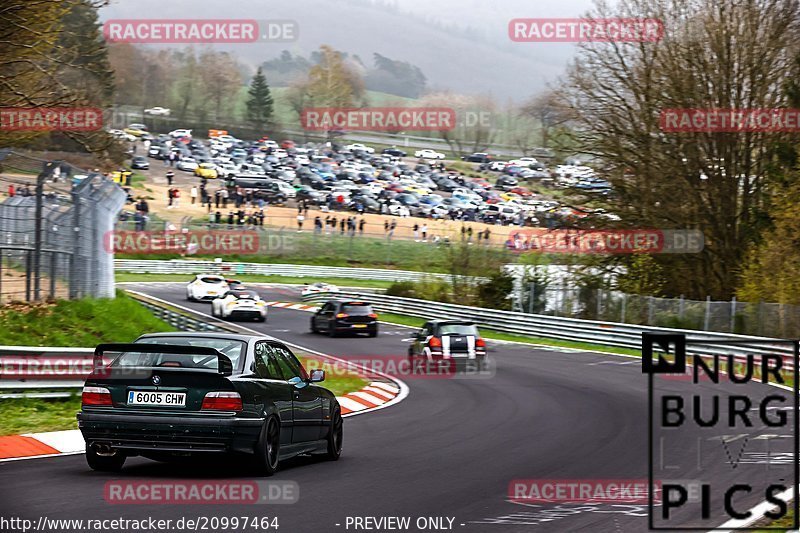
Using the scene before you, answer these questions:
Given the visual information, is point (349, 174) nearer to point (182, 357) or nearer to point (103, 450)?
point (182, 357)

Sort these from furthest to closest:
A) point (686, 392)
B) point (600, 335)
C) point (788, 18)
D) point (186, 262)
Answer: point (186, 262) → point (788, 18) → point (600, 335) → point (686, 392)

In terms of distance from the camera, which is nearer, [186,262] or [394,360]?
[394,360]

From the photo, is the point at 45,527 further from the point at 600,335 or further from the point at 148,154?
the point at 148,154

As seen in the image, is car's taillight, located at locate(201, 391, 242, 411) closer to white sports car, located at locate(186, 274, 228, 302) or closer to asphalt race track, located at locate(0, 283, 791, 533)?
asphalt race track, located at locate(0, 283, 791, 533)

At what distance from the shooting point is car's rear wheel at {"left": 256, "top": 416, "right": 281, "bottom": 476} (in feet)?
33.0

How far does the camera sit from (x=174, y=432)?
9.78 metres

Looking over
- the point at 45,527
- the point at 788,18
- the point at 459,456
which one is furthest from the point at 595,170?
the point at 45,527

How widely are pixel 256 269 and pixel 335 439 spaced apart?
193 feet

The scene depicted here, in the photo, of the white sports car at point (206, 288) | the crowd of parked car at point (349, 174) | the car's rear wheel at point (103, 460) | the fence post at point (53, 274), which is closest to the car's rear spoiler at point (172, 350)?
the car's rear wheel at point (103, 460)

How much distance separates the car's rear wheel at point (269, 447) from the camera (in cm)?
1006

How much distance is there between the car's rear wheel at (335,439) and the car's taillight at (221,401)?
2463 millimetres

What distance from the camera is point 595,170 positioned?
40000 millimetres

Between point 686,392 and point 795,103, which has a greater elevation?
point 795,103

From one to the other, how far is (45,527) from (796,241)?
28.7 metres
